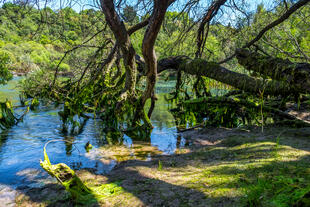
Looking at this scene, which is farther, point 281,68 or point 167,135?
point 167,135

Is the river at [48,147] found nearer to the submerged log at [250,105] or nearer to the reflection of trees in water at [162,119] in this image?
the reflection of trees in water at [162,119]

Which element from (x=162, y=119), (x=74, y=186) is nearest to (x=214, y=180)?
(x=74, y=186)

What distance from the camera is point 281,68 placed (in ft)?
9.56

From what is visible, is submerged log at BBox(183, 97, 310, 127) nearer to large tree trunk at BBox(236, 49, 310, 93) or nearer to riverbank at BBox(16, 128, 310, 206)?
riverbank at BBox(16, 128, 310, 206)

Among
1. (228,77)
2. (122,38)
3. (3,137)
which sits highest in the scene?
(122,38)

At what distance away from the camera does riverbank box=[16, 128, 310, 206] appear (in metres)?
1.68

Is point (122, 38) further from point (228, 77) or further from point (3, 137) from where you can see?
point (3, 137)

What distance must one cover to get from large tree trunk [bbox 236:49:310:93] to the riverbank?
78 cm

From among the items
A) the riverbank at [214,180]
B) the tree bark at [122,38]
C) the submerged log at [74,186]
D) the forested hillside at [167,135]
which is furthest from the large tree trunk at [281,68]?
the submerged log at [74,186]

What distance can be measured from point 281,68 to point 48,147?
4.67m

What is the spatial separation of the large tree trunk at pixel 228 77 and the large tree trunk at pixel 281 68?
35cm

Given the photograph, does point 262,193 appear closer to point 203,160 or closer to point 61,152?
point 203,160

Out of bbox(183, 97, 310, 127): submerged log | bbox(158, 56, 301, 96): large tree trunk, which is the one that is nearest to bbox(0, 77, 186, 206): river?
bbox(183, 97, 310, 127): submerged log

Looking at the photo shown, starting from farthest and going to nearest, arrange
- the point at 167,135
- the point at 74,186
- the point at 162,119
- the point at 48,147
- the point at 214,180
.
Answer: the point at 162,119, the point at 167,135, the point at 48,147, the point at 214,180, the point at 74,186
